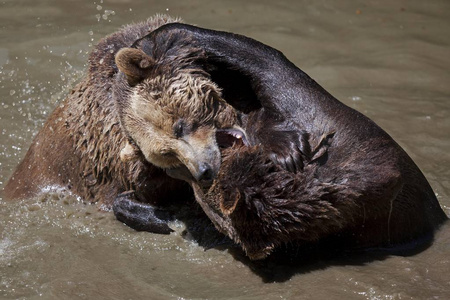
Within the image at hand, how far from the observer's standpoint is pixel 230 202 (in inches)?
166

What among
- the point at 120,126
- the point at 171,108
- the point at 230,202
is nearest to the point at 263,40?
the point at 120,126

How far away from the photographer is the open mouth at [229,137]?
4.98 metres

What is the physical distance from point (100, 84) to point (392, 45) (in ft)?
13.7

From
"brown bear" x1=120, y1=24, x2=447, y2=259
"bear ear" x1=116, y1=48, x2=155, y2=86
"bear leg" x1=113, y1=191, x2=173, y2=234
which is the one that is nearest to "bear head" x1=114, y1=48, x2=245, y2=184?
"bear ear" x1=116, y1=48, x2=155, y2=86

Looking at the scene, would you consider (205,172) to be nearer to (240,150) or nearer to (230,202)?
(240,150)

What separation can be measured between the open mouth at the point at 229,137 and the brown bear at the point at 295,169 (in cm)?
1

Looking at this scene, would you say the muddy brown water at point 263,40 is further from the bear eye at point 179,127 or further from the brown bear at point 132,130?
the bear eye at point 179,127

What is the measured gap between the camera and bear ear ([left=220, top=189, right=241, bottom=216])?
13.7ft

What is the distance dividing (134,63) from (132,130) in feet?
1.57

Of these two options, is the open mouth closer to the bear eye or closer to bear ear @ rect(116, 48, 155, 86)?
the bear eye

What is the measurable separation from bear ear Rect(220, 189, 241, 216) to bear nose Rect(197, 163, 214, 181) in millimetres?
392

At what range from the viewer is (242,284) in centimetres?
471

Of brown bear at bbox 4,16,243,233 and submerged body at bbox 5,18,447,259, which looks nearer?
submerged body at bbox 5,18,447,259

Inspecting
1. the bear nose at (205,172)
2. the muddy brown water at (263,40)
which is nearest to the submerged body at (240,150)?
the bear nose at (205,172)
